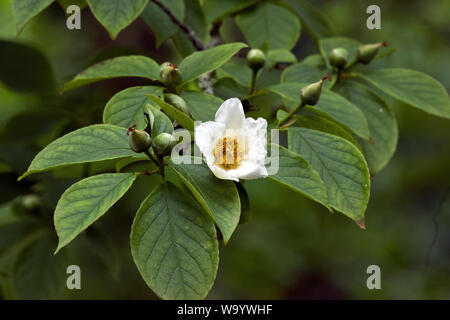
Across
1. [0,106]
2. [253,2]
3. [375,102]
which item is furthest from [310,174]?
[0,106]

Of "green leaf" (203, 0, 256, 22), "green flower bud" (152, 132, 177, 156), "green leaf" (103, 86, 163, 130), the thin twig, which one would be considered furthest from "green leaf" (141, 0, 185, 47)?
"green flower bud" (152, 132, 177, 156)

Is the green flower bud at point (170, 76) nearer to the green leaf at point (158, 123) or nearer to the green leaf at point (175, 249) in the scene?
the green leaf at point (158, 123)

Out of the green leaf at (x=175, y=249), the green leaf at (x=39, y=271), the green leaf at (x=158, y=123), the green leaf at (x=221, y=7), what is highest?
the green leaf at (x=221, y=7)

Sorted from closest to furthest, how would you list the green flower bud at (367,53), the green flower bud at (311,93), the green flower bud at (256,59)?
1. the green flower bud at (311,93)
2. the green flower bud at (256,59)
3. the green flower bud at (367,53)

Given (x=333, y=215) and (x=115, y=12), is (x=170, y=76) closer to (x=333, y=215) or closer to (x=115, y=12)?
(x=115, y=12)

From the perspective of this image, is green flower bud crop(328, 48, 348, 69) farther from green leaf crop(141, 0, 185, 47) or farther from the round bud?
the round bud

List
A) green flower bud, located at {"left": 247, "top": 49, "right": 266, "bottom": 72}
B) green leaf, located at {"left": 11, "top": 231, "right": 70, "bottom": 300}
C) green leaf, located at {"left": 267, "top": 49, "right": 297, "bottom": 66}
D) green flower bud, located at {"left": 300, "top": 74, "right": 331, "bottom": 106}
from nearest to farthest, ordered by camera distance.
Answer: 1. green flower bud, located at {"left": 300, "top": 74, "right": 331, "bottom": 106}
2. green flower bud, located at {"left": 247, "top": 49, "right": 266, "bottom": 72}
3. green leaf, located at {"left": 267, "top": 49, "right": 297, "bottom": 66}
4. green leaf, located at {"left": 11, "top": 231, "right": 70, "bottom": 300}

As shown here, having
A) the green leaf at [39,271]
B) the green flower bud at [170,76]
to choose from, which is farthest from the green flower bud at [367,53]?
the green leaf at [39,271]
